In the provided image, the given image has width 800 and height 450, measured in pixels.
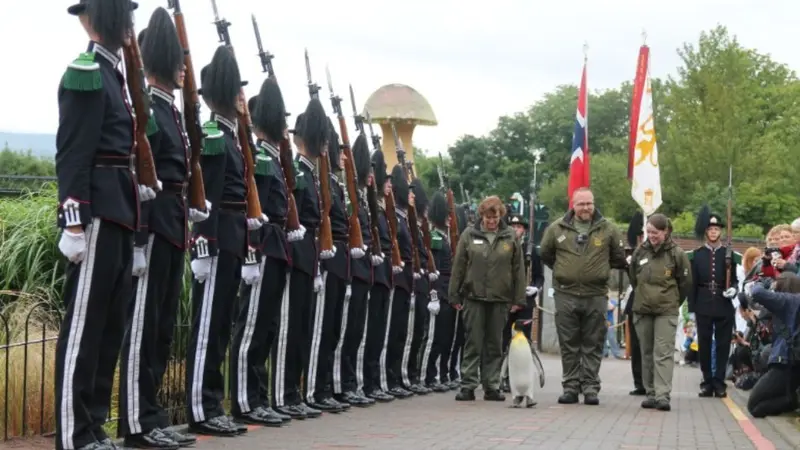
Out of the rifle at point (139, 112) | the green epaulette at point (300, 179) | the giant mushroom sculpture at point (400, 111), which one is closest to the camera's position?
the rifle at point (139, 112)

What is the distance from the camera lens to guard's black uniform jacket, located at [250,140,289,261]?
9898mm

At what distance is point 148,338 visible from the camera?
809 centimetres

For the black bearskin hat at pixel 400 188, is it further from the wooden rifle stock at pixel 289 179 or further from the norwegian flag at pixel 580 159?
the norwegian flag at pixel 580 159

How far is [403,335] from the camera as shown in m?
15.0

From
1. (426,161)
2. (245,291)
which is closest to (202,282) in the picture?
(245,291)

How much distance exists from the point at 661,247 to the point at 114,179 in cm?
845

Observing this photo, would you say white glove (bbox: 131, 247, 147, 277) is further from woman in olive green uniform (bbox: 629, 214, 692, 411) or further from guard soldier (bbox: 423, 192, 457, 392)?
guard soldier (bbox: 423, 192, 457, 392)

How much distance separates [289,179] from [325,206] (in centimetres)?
92

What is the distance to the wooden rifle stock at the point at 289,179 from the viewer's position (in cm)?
1039

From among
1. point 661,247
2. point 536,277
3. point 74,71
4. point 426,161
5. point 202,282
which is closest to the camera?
point 74,71

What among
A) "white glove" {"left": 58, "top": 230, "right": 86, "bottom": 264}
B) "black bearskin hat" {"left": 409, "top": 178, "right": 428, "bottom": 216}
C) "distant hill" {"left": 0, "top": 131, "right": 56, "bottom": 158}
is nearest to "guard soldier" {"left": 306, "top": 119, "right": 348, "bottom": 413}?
"white glove" {"left": 58, "top": 230, "right": 86, "bottom": 264}

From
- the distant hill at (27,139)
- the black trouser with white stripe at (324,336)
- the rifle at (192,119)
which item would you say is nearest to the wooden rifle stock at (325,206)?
the black trouser with white stripe at (324,336)

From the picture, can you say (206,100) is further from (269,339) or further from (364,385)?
(364,385)

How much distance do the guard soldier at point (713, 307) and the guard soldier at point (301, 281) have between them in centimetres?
647
